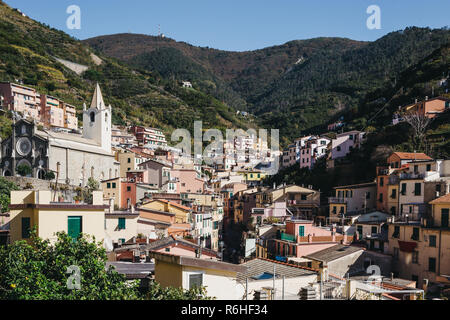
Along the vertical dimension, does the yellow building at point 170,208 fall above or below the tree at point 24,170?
below

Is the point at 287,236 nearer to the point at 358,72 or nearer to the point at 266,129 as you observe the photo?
the point at 266,129

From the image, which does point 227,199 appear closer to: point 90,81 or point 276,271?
point 276,271

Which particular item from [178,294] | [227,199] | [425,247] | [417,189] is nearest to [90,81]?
[227,199]

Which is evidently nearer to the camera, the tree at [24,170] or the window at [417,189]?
the window at [417,189]

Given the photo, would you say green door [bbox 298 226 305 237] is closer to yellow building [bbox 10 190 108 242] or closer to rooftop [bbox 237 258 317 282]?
rooftop [bbox 237 258 317 282]

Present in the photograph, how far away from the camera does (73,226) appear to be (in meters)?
15.4

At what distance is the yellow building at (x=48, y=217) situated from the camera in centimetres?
1504

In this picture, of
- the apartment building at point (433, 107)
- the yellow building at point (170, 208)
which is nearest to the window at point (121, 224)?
the yellow building at point (170, 208)

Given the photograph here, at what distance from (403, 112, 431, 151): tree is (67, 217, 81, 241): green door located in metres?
39.0

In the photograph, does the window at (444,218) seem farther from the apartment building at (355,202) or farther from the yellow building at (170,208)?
the yellow building at (170,208)

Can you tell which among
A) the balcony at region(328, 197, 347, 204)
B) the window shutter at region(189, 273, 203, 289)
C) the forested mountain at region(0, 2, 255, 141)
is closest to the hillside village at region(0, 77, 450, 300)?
the window shutter at region(189, 273, 203, 289)

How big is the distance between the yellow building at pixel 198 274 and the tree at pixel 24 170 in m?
44.0

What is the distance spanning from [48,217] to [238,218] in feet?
141
